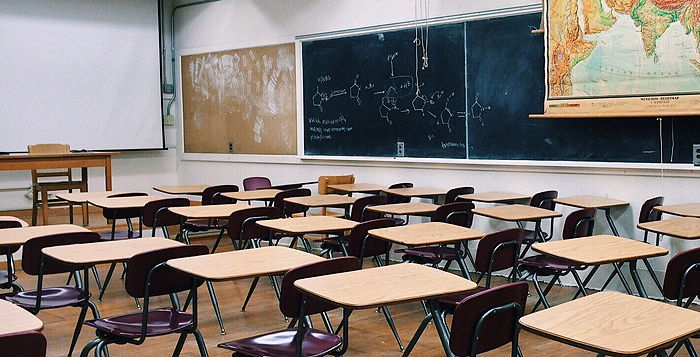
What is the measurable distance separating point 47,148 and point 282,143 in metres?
2.83

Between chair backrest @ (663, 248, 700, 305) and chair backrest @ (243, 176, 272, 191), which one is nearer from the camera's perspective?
chair backrest @ (663, 248, 700, 305)

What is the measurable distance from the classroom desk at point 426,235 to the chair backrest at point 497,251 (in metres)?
0.10

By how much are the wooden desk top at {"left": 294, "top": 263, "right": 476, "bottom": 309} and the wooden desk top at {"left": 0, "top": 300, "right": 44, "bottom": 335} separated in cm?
99

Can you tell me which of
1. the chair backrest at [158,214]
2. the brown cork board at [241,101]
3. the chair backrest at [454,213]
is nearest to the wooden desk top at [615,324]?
the chair backrest at [454,213]

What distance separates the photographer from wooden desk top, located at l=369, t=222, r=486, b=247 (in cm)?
459

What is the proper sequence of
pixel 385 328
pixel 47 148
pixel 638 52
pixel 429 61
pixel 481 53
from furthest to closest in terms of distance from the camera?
1. pixel 47 148
2. pixel 429 61
3. pixel 481 53
4. pixel 638 52
5. pixel 385 328

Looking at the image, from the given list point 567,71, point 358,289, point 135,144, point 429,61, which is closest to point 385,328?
point 358,289

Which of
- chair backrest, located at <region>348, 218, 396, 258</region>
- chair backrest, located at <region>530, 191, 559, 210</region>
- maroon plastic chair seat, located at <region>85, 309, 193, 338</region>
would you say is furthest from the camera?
chair backrest, located at <region>530, 191, 559, 210</region>

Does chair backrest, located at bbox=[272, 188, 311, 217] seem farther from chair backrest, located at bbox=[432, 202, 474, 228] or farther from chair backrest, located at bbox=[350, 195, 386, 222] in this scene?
chair backrest, located at bbox=[432, 202, 474, 228]

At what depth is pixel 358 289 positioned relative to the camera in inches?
127

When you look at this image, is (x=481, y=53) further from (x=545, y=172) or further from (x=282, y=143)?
(x=282, y=143)

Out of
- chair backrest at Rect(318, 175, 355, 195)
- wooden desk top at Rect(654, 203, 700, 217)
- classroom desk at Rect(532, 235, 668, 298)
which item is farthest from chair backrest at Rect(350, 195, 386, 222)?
classroom desk at Rect(532, 235, 668, 298)

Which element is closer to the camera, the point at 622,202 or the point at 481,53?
the point at 622,202

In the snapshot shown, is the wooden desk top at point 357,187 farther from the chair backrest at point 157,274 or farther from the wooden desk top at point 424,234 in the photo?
the chair backrest at point 157,274
